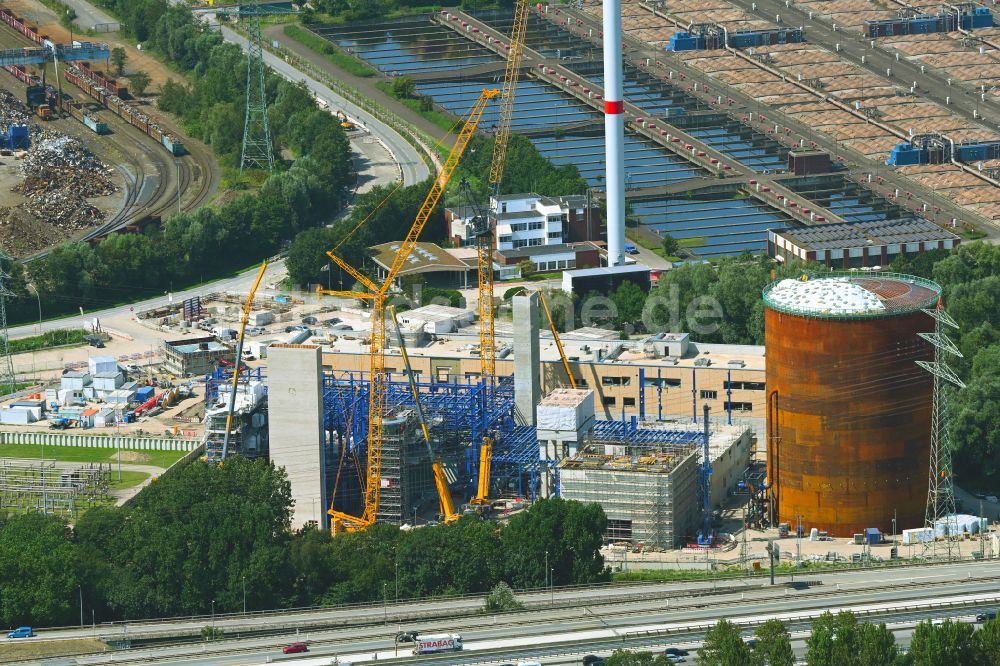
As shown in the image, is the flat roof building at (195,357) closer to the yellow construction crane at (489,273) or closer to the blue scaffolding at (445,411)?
the yellow construction crane at (489,273)

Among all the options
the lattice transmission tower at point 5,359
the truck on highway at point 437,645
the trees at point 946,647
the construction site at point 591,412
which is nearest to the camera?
the trees at point 946,647

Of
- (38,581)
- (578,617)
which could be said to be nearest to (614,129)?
(578,617)

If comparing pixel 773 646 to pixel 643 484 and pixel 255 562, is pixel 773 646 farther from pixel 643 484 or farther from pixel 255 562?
pixel 255 562

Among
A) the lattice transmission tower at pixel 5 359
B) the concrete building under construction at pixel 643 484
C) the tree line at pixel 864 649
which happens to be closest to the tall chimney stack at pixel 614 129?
the lattice transmission tower at pixel 5 359

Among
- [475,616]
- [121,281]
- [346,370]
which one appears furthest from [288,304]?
[475,616]

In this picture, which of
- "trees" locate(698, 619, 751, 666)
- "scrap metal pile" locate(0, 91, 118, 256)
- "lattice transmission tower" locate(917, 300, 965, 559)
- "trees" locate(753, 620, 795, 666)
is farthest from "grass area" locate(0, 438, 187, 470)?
"trees" locate(753, 620, 795, 666)

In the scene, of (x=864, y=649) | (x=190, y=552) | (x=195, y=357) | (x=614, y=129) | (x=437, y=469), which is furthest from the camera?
(x=614, y=129)
